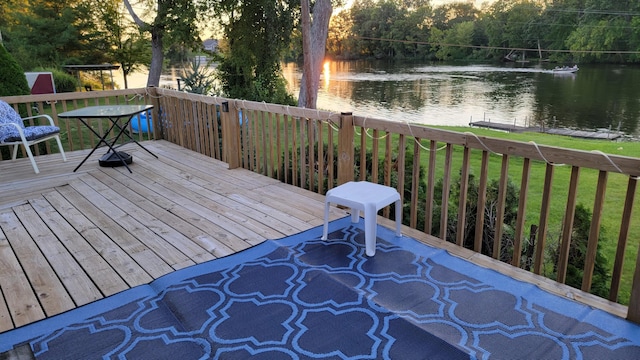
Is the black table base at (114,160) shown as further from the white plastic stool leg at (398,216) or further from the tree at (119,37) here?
the tree at (119,37)

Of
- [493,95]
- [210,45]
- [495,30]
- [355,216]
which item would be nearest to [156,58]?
[210,45]

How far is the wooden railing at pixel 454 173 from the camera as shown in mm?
2307

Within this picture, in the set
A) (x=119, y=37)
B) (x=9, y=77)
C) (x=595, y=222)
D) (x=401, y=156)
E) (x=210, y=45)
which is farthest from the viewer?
(x=119, y=37)

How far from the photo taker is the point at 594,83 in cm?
3509

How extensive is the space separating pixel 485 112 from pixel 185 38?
17301 millimetres

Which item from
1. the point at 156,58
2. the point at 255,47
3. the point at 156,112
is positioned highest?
the point at 255,47

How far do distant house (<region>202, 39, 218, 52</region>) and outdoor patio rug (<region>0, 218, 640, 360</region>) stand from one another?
14904mm

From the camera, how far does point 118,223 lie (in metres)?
3.45

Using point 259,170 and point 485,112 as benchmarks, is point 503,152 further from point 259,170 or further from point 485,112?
point 485,112

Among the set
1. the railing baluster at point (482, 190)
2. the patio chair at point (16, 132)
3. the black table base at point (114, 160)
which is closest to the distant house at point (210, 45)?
the black table base at point (114, 160)

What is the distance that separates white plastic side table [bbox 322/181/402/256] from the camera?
9.03 ft

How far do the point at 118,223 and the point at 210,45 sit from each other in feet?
47.9

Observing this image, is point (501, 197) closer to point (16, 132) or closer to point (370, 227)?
point (370, 227)

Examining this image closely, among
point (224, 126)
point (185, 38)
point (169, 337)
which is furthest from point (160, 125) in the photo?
point (185, 38)
